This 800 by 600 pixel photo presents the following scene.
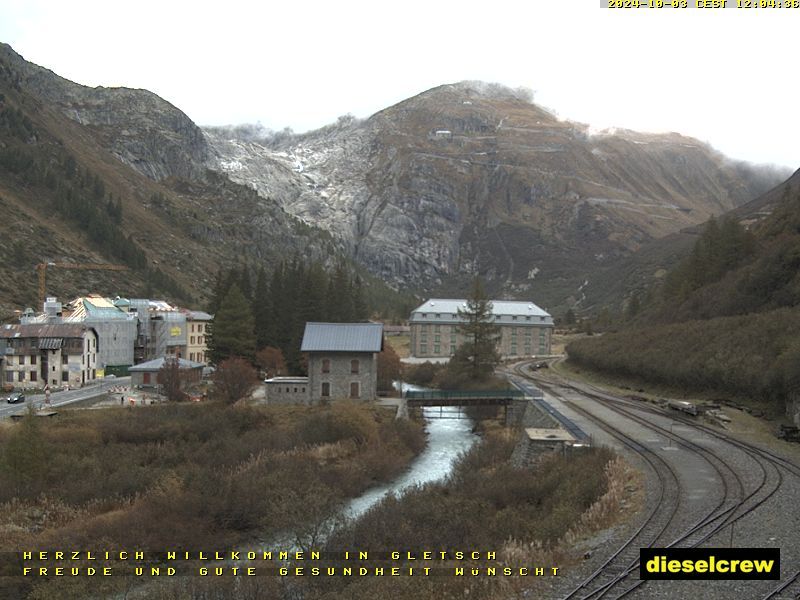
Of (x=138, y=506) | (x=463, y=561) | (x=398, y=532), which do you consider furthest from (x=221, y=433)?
(x=463, y=561)

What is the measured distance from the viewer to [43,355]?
6575 centimetres

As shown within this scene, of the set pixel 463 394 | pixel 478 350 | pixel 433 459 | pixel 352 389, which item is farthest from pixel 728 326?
pixel 352 389

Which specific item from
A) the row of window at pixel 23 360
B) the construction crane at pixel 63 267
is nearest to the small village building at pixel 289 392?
the row of window at pixel 23 360

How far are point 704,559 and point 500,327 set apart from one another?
97.0 m

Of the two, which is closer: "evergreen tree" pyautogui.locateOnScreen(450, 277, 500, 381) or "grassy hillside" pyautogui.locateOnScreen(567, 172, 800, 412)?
"grassy hillside" pyautogui.locateOnScreen(567, 172, 800, 412)

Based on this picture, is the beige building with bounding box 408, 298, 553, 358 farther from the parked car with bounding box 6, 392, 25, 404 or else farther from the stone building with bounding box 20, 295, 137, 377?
the parked car with bounding box 6, 392, 25, 404

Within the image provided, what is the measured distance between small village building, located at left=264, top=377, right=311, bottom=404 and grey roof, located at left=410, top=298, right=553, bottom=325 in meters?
59.9

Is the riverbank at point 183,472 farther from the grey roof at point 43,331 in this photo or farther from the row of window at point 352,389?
the grey roof at point 43,331

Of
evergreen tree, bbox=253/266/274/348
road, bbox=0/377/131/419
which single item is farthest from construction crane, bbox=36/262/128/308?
evergreen tree, bbox=253/266/274/348

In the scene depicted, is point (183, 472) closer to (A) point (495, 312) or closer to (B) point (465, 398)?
(B) point (465, 398)

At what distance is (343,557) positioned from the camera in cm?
2303

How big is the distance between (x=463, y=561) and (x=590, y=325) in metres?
122

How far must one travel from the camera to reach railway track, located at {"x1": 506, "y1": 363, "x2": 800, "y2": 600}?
1571 centimetres

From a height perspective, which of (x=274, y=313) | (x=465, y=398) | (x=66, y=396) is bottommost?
(x=66, y=396)
